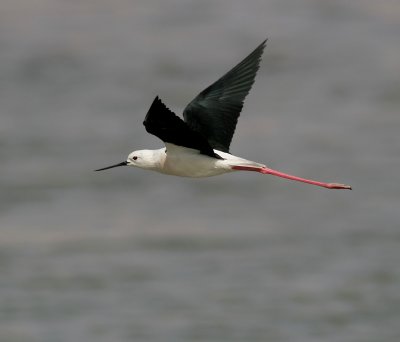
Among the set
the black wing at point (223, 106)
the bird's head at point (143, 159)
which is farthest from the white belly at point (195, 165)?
the black wing at point (223, 106)

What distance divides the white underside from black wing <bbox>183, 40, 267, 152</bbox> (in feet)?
1.47

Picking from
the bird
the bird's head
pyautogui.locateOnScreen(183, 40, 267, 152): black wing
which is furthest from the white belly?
pyautogui.locateOnScreen(183, 40, 267, 152): black wing

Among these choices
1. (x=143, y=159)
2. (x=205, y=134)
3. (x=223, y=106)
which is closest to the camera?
(x=143, y=159)

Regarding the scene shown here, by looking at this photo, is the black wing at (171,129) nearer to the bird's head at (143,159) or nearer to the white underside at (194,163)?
the white underside at (194,163)

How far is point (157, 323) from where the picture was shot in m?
21.3

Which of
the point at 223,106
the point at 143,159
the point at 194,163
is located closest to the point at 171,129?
the point at 194,163

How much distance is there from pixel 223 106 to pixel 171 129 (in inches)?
47.8

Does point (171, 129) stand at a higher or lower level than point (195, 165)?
higher

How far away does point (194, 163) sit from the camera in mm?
12398

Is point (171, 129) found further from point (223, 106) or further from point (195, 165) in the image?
point (223, 106)

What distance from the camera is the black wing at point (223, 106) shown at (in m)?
13.0

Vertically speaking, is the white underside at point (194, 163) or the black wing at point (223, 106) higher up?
the black wing at point (223, 106)

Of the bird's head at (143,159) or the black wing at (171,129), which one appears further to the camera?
the bird's head at (143,159)

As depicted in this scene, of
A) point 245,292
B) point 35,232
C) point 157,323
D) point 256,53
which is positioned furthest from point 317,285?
point 256,53
